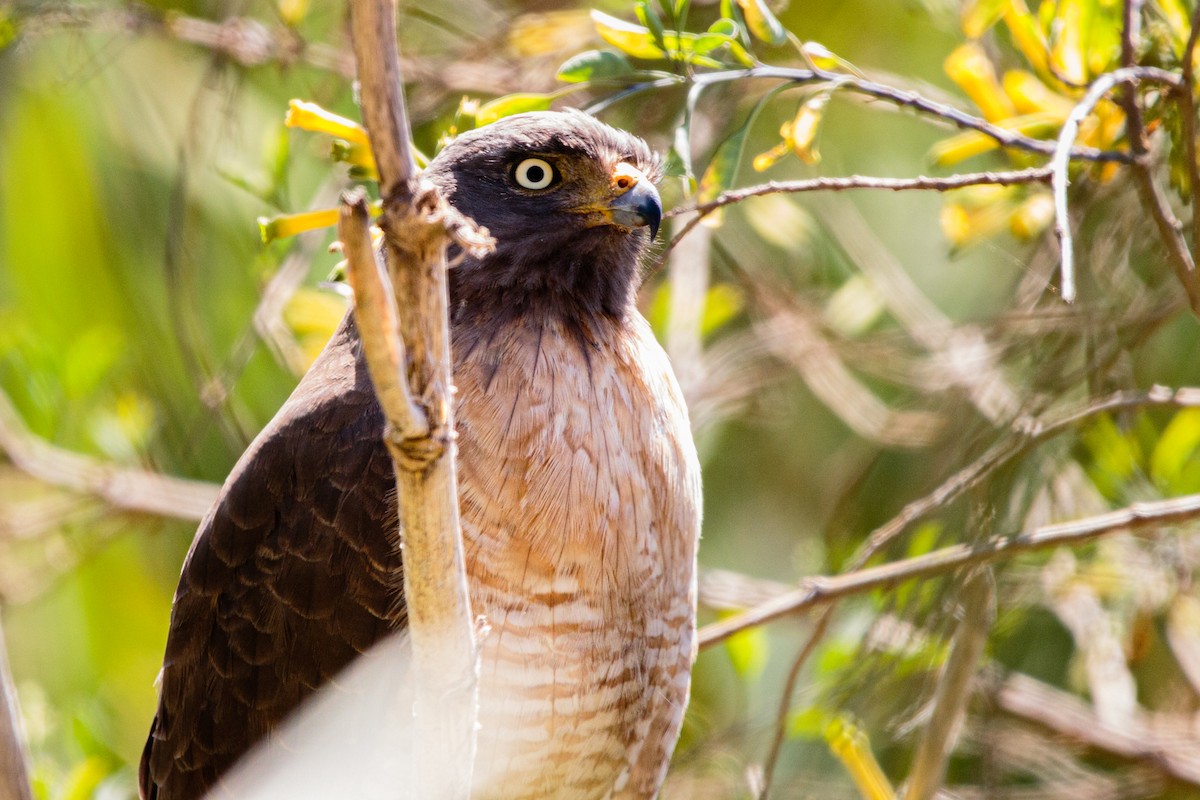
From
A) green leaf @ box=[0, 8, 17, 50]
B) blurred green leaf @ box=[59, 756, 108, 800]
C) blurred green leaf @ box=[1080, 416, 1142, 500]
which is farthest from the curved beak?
blurred green leaf @ box=[59, 756, 108, 800]

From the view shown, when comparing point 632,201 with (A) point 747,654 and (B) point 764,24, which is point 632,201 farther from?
(A) point 747,654

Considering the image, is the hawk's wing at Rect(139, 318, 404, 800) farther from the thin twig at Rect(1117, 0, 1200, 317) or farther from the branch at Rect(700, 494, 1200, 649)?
the thin twig at Rect(1117, 0, 1200, 317)

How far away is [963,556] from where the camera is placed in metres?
3.06

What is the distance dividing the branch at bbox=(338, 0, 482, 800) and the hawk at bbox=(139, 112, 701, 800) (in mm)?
699

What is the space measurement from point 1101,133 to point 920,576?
118cm

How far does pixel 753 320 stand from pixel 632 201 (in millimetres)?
2470

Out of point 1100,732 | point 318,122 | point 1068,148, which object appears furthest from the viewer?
point 1100,732

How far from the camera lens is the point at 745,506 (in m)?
6.71

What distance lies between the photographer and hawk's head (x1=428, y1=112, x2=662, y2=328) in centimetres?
306

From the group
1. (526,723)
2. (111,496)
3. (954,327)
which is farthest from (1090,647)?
(111,496)

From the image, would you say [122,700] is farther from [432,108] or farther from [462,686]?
[462,686]

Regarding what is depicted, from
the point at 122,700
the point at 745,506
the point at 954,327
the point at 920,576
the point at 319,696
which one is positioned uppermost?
the point at 954,327

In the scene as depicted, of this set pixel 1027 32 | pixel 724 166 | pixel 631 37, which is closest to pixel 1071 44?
pixel 1027 32

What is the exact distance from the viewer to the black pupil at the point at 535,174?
10.2ft
